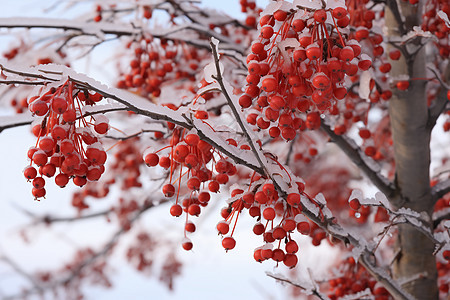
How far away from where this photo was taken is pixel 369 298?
275 cm

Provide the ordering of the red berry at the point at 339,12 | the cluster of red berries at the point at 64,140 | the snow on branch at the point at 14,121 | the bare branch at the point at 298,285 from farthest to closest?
the bare branch at the point at 298,285
the snow on branch at the point at 14,121
the red berry at the point at 339,12
the cluster of red berries at the point at 64,140

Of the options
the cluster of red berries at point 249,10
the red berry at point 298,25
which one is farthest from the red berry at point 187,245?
the cluster of red berries at point 249,10

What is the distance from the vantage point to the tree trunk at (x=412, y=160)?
3008 mm

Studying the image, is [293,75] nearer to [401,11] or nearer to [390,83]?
[390,83]

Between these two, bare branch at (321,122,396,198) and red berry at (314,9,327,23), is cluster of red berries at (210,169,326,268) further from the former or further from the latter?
bare branch at (321,122,396,198)

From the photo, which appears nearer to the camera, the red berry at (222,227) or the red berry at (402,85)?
the red berry at (222,227)

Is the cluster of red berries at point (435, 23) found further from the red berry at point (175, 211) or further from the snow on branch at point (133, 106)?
the red berry at point (175, 211)

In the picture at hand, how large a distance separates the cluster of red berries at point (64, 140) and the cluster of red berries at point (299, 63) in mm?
608

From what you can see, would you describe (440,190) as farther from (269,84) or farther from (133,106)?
(133,106)

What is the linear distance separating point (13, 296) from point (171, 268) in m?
2.70

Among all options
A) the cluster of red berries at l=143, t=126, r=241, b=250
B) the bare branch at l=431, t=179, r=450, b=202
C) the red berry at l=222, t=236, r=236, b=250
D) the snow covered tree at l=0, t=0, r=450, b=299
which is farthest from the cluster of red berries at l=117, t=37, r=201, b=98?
the bare branch at l=431, t=179, r=450, b=202

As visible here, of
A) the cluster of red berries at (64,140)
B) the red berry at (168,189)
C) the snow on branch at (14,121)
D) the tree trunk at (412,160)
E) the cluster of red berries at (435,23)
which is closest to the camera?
the cluster of red berries at (64,140)

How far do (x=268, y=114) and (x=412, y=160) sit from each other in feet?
5.71

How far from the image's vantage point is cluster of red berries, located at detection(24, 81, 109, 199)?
1530 millimetres
